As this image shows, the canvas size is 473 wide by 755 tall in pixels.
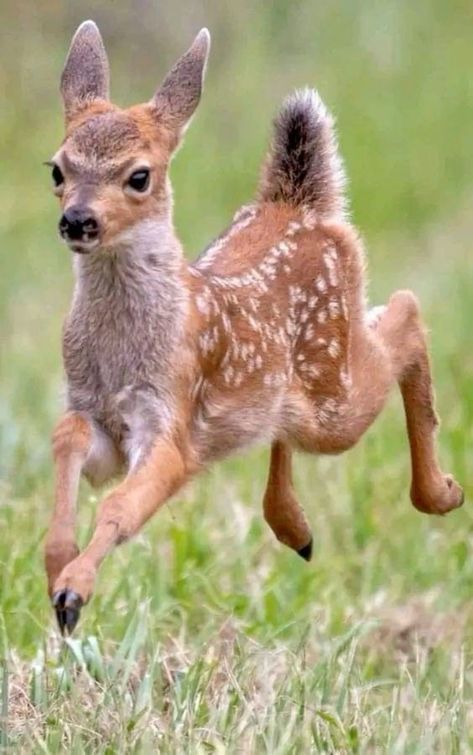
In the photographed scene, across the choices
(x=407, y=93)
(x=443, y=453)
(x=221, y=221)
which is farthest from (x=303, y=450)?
(x=407, y=93)

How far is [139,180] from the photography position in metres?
6.05

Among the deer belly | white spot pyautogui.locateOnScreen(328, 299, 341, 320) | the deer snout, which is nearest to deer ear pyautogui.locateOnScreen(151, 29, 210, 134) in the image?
the deer snout

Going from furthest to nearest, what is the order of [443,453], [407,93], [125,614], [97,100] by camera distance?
1. [407,93]
2. [443,453]
3. [125,614]
4. [97,100]

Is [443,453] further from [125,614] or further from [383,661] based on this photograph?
[125,614]

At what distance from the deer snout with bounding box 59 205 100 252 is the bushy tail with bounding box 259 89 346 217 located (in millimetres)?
1493

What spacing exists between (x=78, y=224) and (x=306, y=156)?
1.58 metres

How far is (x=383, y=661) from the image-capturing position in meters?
7.54

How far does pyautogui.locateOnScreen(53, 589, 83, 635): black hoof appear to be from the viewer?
542cm

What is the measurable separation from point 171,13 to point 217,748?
11172 millimetres

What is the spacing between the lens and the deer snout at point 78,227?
18.9ft

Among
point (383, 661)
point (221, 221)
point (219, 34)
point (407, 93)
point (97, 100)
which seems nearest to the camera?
point (97, 100)

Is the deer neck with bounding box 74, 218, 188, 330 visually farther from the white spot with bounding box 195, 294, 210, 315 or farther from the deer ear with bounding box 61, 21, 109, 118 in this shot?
the deer ear with bounding box 61, 21, 109, 118

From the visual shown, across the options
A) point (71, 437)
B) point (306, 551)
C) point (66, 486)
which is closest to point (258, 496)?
point (306, 551)

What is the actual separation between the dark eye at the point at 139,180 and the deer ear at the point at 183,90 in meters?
0.30
